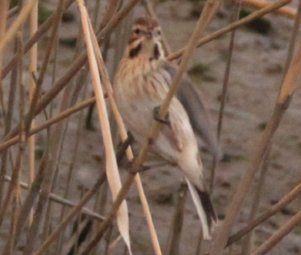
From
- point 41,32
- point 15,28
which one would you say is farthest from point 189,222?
point 15,28

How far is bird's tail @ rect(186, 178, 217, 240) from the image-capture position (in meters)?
1.22

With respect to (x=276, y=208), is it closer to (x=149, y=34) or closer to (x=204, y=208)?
(x=204, y=208)

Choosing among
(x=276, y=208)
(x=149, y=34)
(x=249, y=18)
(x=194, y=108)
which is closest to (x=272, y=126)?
(x=276, y=208)

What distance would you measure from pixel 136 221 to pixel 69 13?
5.27 ft

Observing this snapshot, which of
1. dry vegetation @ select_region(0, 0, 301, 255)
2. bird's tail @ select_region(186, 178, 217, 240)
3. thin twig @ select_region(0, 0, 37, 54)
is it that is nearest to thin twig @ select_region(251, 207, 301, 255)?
dry vegetation @ select_region(0, 0, 301, 255)

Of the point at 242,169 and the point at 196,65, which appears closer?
the point at 242,169

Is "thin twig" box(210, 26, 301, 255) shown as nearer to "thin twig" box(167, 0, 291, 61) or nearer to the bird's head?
"thin twig" box(167, 0, 291, 61)

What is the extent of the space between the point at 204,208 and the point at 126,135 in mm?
222

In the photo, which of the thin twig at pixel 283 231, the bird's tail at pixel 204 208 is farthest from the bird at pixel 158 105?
the thin twig at pixel 283 231

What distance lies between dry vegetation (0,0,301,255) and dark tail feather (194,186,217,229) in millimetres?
42

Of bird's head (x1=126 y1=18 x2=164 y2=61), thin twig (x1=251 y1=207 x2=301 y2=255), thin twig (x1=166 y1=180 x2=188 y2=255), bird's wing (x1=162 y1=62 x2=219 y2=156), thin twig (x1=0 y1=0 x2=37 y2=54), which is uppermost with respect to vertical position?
thin twig (x1=0 y1=0 x2=37 y2=54)

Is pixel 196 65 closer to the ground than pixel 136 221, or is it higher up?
higher up

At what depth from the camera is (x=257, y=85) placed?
335 centimetres

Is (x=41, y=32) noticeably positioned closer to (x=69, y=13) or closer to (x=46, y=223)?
(x=46, y=223)
